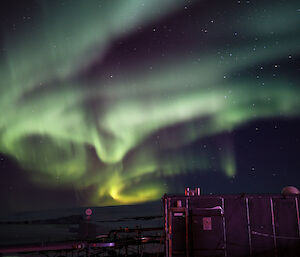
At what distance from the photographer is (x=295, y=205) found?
661 inches

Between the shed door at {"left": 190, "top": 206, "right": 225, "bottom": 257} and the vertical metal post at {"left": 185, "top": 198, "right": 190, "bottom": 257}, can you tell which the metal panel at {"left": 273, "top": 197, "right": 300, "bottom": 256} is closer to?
the shed door at {"left": 190, "top": 206, "right": 225, "bottom": 257}

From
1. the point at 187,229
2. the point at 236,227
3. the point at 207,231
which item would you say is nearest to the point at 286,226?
the point at 236,227

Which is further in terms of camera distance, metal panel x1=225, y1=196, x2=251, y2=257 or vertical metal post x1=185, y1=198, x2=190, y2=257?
vertical metal post x1=185, y1=198, x2=190, y2=257

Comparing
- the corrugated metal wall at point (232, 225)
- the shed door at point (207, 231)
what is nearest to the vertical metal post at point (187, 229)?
the corrugated metal wall at point (232, 225)

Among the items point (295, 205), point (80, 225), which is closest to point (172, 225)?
point (295, 205)

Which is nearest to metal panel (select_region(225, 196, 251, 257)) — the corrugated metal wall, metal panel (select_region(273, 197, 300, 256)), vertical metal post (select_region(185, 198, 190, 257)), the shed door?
the corrugated metal wall

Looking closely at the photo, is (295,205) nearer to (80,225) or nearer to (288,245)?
(288,245)

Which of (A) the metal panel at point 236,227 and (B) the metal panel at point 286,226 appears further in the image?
(A) the metal panel at point 236,227

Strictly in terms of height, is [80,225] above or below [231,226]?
below

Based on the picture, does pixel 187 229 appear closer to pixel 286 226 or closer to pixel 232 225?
pixel 232 225

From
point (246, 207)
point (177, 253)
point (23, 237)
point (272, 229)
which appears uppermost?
point (246, 207)

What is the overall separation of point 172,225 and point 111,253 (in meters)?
21.7

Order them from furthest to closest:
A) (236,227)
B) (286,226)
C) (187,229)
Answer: (187,229) < (236,227) < (286,226)

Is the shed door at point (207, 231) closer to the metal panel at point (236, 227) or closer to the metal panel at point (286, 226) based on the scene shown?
the metal panel at point (236, 227)
